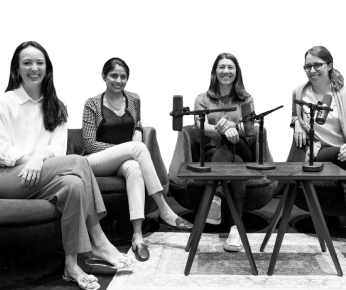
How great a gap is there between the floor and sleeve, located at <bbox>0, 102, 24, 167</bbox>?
679 millimetres

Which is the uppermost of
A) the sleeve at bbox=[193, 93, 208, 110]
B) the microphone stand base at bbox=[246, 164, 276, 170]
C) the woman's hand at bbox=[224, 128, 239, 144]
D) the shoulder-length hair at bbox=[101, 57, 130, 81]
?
the shoulder-length hair at bbox=[101, 57, 130, 81]

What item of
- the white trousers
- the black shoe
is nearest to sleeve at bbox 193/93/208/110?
the white trousers

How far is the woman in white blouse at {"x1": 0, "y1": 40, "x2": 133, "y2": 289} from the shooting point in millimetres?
2719

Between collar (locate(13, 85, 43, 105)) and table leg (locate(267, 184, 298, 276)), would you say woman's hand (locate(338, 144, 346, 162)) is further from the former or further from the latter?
collar (locate(13, 85, 43, 105))

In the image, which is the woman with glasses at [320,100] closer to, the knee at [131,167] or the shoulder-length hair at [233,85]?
the shoulder-length hair at [233,85]

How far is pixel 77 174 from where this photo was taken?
2812 millimetres

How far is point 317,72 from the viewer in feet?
12.2

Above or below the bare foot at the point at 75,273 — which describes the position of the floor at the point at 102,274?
below

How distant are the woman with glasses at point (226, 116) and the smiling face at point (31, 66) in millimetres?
1296

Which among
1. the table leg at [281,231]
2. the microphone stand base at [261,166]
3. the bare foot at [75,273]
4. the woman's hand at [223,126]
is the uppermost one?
the woman's hand at [223,126]

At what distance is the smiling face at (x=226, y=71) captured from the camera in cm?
381

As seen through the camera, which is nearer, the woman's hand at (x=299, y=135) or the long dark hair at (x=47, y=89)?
the long dark hair at (x=47, y=89)

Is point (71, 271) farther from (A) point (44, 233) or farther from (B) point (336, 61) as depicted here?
(B) point (336, 61)

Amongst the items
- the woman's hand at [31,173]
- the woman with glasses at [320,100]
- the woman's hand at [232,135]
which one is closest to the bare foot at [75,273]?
the woman's hand at [31,173]
